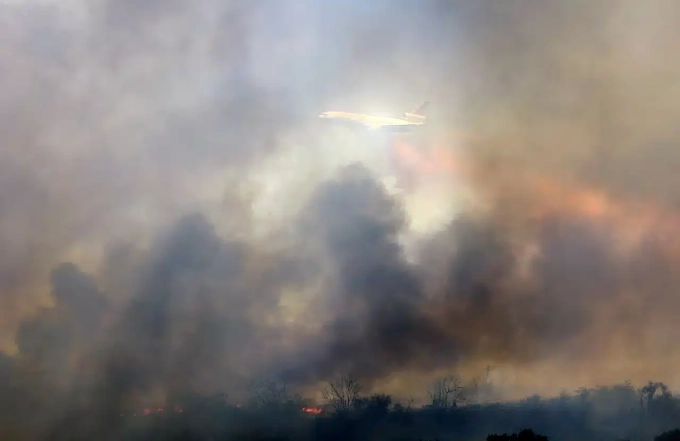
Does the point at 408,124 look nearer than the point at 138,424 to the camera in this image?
No

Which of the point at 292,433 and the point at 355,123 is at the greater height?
the point at 355,123

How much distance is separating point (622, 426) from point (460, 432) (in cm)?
1482

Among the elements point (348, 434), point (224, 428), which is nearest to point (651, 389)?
point (348, 434)

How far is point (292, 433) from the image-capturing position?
6331 cm

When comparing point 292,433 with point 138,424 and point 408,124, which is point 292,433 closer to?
point 138,424

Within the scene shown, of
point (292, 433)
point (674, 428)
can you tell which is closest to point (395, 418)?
point (292, 433)

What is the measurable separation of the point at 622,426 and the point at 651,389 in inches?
174

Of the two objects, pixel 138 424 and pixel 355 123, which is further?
pixel 355 123

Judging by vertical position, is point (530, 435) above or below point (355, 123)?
below

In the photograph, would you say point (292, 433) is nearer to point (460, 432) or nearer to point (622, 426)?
point (460, 432)

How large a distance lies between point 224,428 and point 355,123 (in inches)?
1164

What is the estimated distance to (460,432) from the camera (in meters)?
63.8

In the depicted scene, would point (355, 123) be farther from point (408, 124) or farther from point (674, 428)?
point (674, 428)

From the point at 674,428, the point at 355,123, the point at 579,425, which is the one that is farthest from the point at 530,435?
the point at 355,123
